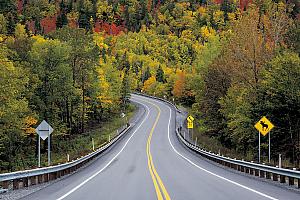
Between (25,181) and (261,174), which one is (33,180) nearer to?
(25,181)

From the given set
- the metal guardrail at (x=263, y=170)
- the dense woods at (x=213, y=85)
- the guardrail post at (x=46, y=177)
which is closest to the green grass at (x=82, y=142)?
the dense woods at (x=213, y=85)

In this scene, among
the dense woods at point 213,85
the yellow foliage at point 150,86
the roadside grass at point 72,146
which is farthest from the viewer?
the yellow foliage at point 150,86

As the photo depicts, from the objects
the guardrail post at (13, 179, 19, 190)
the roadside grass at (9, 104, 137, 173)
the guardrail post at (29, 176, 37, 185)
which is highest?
the guardrail post at (13, 179, 19, 190)

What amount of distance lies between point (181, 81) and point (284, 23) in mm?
59849

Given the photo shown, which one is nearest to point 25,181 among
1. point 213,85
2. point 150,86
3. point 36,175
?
point 36,175

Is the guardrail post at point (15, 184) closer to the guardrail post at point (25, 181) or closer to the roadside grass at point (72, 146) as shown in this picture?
the guardrail post at point (25, 181)

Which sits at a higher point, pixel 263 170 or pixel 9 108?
pixel 9 108

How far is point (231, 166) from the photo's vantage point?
30828 mm

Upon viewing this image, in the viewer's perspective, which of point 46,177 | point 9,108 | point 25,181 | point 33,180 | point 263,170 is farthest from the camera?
point 9,108

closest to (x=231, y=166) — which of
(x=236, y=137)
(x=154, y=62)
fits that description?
(x=236, y=137)

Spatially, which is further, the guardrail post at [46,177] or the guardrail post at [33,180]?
the guardrail post at [46,177]

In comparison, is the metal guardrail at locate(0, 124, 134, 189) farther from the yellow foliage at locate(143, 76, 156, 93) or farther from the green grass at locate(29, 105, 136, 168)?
the yellow foliage at locate(143, 76, 156, 93)

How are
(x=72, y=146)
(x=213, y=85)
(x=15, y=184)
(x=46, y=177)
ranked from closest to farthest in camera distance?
1. (x=15, y=184)
2. (x=46, y=177)
3. (x=213, y=85)
4. (x=72, y=146)

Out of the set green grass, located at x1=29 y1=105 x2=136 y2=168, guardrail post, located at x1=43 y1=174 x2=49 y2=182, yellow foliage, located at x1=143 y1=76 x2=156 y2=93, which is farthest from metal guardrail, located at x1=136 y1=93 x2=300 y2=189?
yellow foliage, located at x1=143 y1=76 x2=156 y2=93
